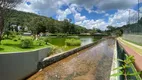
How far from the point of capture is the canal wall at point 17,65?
832 centimetres

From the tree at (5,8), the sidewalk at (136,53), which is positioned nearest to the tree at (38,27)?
the tree at (5,8)

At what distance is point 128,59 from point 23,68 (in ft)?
28.4

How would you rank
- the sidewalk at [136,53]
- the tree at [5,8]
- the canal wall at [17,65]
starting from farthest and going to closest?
the tree at [5,8], the canal wall at [17,65], the sidewalk at [136,53]

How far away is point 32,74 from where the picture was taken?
36.4 feet

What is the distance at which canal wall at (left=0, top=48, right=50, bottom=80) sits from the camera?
8.32 meters

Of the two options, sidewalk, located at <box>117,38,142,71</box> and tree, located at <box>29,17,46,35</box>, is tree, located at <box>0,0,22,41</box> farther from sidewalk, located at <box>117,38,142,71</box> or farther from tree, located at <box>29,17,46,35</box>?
tree, located at <box>29,17,46,35</box>

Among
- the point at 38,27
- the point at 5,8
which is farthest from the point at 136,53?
the point at 38,27

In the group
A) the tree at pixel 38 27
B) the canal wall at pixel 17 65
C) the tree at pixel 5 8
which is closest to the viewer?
the canal wall at pixel 17 65

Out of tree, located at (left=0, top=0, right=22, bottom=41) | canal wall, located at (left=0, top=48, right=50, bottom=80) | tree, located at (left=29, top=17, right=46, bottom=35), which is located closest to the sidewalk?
canal wall, located at (left=0, top=48, right=50, bottom=80)

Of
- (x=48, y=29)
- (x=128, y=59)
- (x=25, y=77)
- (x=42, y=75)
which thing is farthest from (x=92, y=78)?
(x=48, y=29)

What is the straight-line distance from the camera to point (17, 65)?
30.8 feet

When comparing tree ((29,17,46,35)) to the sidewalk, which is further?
tree ((29,17,46,35))

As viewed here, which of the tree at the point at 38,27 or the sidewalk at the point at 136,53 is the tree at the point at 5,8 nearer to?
the sidewalk at the point at 136,53

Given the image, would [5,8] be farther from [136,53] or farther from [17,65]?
[136,53]
